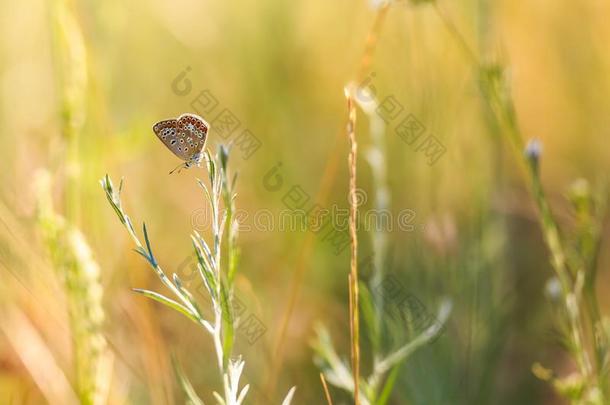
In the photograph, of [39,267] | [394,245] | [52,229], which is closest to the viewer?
[52,229]

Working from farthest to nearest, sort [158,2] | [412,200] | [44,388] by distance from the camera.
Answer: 1. [158,2]
2. [412,200]
3. [44,388]

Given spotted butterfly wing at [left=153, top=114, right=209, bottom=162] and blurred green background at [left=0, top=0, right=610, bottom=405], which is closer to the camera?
spotted butterfly wing at [left=153, top=114, right=209, bottom=162]

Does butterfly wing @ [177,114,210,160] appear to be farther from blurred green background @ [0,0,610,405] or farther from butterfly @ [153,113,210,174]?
blurred green background @ [0,0,610,405]

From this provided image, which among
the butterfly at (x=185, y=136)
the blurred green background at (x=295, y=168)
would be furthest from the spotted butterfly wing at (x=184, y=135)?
the blurred green background at (x=295, y=168)

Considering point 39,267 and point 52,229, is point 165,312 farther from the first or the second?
point 52,229

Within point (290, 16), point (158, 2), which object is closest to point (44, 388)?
point (290, 16)

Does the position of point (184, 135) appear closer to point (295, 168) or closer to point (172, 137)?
point (172, 137)

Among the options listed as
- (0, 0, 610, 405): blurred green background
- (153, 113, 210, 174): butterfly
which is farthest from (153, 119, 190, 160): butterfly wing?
(0, 0, 610, 405): blurred green background
